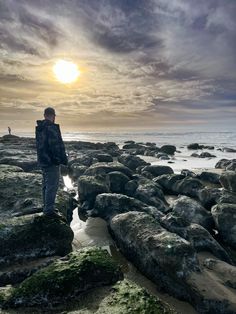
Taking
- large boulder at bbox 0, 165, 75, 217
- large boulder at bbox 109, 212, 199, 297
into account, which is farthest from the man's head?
large boulder at bbox 109, 212, 199, 297

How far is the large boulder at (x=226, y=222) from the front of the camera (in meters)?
9.33

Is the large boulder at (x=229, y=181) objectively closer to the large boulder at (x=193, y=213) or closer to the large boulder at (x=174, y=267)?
the large boulder at (x=193, y=213)

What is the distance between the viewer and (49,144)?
8.22 meters

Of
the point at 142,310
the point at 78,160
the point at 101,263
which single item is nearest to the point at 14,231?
the point at 101,263

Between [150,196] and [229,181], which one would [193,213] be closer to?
[150,196]

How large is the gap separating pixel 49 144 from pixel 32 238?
2471mm

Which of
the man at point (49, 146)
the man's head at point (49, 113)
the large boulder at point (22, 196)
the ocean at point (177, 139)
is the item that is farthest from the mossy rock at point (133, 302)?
the ocean at point (177, 139)

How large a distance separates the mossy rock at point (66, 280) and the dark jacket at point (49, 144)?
284 cm

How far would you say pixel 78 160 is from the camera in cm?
2453

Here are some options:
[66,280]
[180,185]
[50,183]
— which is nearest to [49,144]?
[50,183]

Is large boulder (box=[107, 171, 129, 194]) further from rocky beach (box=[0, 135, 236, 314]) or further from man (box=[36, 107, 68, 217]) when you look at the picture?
man (box=[36, 107, 68, 217])

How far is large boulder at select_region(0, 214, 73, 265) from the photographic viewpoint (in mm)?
6961

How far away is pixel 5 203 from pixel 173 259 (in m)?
5.97

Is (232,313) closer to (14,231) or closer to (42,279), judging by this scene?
(42,279)
